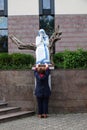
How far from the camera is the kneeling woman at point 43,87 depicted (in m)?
15.3

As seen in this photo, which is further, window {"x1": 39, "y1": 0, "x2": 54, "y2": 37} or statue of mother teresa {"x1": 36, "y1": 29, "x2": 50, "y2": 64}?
window {"x1": 39, "y1": 0, "x2": 54, "y2": 37}

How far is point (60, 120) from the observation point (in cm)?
1453

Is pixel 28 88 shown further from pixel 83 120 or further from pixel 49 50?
pixel 83 120

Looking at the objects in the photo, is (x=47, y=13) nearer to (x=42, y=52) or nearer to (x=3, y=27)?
(x=3, y=27)

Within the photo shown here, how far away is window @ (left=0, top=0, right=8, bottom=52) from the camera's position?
26.6 metres

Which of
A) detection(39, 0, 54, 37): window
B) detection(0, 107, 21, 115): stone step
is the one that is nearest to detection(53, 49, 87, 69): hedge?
detection(0, 107, 21, 115): stone step

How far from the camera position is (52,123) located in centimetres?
1387

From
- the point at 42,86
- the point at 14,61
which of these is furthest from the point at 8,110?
the point at 14,61

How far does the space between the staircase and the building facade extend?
9.38 meters

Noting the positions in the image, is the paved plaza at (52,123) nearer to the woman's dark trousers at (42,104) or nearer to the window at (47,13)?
the woman's dark trousers at (42,104)

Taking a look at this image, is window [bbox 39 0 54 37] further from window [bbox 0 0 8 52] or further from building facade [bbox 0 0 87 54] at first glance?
window [bbox 0 0 8 52]

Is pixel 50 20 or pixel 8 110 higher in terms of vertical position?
pixel 50 20

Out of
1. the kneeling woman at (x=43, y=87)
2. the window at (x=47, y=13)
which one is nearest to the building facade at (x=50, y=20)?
the window at (x=47, y=13)

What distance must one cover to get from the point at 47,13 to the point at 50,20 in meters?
0.43
